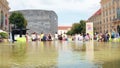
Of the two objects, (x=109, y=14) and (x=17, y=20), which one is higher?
(x=109, y=14)

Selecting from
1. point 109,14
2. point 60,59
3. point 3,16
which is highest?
point 109,14

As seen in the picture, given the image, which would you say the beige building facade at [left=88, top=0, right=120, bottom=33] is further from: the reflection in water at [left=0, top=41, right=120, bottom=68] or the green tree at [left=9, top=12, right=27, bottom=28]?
the reflection in water at [left=0, top=41, right=120, bottom=68]

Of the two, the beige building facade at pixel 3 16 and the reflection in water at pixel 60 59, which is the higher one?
the beige building facade at pixel 3 16

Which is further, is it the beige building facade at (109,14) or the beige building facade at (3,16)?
the beige building facade at (109,14)

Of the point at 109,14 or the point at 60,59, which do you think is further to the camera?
the point at 109,14

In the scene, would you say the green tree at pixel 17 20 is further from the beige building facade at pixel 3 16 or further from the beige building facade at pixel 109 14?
the beige building facade at pixel 109 14

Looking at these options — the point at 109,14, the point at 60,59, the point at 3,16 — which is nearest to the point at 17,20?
the point at 3,16

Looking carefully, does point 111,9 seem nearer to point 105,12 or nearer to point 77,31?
point 105,12

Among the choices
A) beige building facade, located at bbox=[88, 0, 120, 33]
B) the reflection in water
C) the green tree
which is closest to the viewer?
the reflection in water

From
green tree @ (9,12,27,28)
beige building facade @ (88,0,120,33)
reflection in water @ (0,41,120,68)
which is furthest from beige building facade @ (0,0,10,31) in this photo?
reflection in water @ (0,41,120,68)

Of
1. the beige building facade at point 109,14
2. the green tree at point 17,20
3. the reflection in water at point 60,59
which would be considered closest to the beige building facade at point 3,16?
the green tree at point 17,20

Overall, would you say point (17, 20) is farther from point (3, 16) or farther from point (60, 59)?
point (60, 59)

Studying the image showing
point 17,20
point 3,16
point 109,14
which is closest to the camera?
point 3,16

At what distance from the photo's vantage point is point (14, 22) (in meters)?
126
